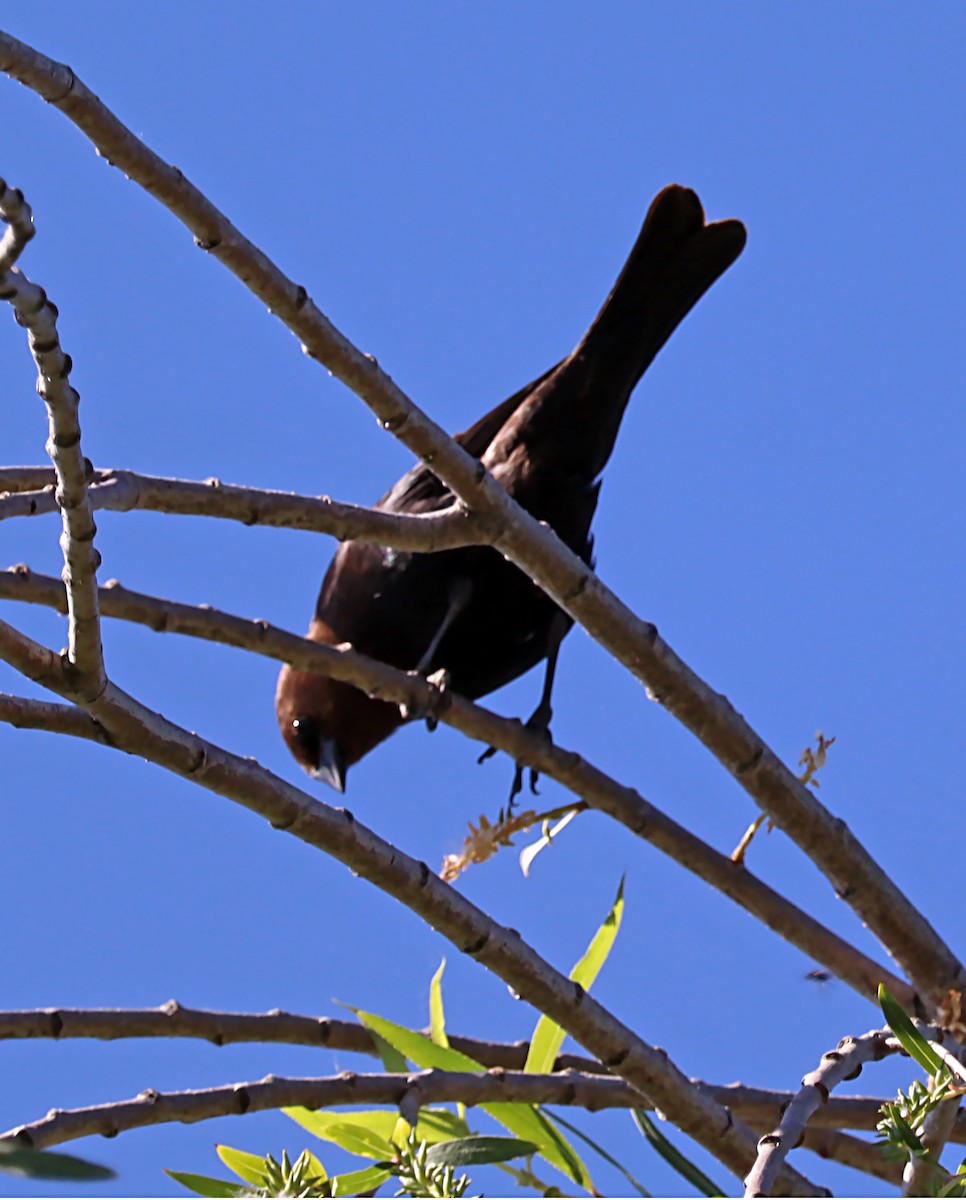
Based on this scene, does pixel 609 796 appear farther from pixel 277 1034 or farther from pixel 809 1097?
pixel 809 1097

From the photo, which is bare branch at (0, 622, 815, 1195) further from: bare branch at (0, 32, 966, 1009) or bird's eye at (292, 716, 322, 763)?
bird's eye at (292, 716, 322, 763)

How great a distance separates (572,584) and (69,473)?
0.94 metres

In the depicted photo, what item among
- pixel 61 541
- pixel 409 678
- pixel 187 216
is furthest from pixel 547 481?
pixel 61 541

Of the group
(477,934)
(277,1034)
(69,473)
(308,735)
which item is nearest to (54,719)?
(69,473)

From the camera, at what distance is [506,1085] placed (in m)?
1.76

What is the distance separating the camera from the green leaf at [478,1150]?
1.53 metres

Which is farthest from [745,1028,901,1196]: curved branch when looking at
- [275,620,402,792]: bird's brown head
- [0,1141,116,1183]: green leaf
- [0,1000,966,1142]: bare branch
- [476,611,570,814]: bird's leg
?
[275,620,402,792]: bird's brown head

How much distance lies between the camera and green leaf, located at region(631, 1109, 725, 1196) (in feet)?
5.78

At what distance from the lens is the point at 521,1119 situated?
1.99 m

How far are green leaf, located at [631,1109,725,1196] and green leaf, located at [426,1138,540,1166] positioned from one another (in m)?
0.24

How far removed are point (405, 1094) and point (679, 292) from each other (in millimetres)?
2742

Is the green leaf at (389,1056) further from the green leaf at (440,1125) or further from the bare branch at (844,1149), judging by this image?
the bare branch at (844,1149)

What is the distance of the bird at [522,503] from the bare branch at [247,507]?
1602 mm

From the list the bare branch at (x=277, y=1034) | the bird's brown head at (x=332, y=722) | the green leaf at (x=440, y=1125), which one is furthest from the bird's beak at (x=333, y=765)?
the green leaf at (x=440, y=1125)
